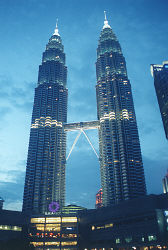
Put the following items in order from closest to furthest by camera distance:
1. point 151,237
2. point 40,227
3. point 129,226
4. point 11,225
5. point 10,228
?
1. point 151,237
2. point 129,226
3. point 10,228
4. point 11,225
5. point 40,227

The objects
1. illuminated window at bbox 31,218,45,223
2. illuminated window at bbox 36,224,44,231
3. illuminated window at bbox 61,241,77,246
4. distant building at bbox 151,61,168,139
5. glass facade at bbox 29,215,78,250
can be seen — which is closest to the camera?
illuminated window at bbox 61,241,77,246

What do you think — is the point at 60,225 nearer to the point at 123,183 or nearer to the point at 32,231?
the point at 32,231

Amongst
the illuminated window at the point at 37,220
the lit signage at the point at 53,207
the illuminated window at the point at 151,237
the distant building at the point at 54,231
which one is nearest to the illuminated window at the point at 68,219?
the distant building at the point at 54,231

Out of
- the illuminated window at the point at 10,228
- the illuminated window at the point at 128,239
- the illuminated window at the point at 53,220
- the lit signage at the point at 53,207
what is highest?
the lit signage at the point at 53,207

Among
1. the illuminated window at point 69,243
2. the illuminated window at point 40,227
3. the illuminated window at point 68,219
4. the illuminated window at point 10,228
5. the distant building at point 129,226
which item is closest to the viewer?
the distant building at point 129,226

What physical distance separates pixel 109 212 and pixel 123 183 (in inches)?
2438

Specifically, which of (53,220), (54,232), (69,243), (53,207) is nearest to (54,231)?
(54,232)

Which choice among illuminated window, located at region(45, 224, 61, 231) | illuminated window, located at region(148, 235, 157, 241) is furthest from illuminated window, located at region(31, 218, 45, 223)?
illuminated window, located at region(148, 235, 157, 241)

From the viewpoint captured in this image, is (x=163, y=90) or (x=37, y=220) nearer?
(x=37, y=220)

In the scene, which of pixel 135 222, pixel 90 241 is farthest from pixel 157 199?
pixel 90 241

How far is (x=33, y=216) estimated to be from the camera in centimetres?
15562

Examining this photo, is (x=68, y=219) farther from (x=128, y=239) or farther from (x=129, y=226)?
(x=128, y=239)

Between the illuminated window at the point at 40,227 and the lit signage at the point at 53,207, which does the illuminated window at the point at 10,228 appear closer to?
the illuminated window at the point at 40,227

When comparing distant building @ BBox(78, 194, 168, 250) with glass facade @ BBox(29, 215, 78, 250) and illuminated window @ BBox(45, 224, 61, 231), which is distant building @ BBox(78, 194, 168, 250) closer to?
glass facade @ BBox(29, 215, 78, 250)
